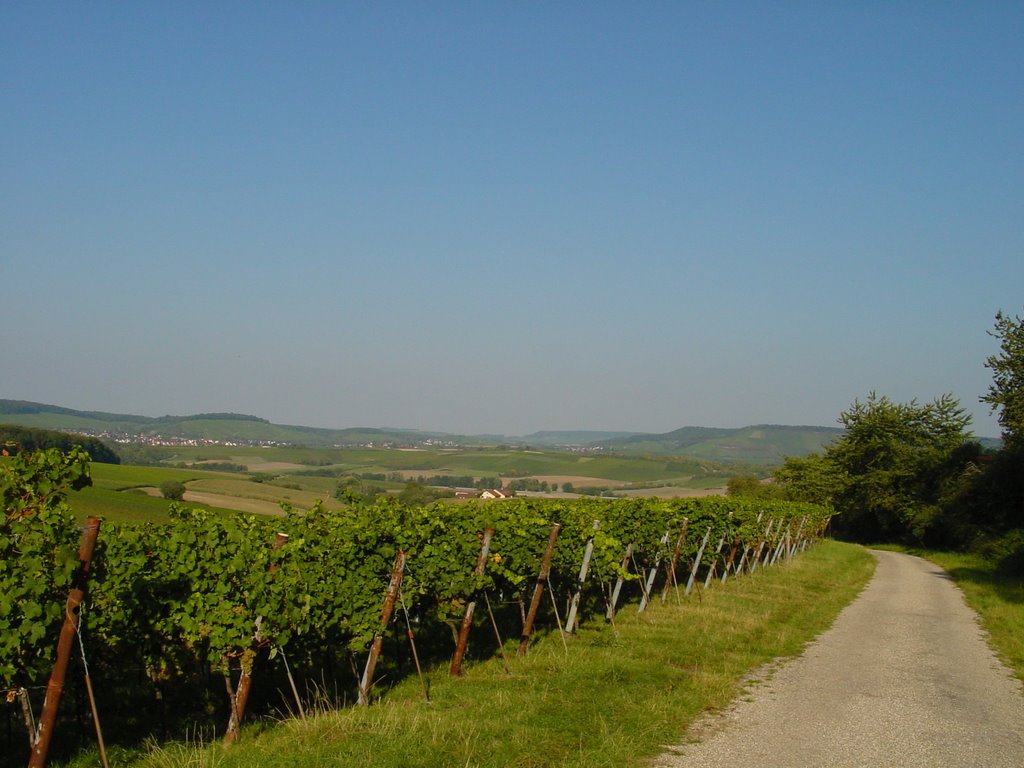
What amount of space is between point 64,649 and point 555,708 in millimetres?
4928

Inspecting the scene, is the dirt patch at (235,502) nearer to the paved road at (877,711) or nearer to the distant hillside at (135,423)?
the paved road at (877,711)

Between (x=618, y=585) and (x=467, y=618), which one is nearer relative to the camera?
(x=467, y=618)

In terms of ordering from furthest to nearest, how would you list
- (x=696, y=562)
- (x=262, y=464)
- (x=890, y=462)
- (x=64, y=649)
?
(x=262, y=464)
(x=890, y=462)
(x=696, y=562)
(x=64, y=649)

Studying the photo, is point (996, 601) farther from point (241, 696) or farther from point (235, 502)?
point (235, 502)

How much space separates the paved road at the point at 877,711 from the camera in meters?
7.48

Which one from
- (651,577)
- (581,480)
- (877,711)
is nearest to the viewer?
(877,711)

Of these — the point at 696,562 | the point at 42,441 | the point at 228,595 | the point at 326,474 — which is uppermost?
the point at 42,441

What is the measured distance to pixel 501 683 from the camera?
9938 mm

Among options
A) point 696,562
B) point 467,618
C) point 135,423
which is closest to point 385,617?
point 467,618

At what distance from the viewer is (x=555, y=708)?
8.57 meters

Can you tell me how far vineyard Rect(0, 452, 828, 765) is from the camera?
5.85 m

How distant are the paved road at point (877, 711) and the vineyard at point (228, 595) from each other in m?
3.43

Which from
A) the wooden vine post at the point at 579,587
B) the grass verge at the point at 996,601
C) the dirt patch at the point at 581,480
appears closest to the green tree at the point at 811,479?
the grass verge at the point at 996,601

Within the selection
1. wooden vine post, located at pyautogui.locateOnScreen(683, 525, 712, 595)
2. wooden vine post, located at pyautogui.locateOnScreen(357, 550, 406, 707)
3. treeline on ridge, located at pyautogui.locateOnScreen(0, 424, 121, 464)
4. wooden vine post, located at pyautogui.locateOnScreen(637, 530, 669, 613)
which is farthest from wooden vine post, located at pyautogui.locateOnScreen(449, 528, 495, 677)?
wooden vine post, located at pyautogui.locateOnScreen(683, 525, 712, 595)
